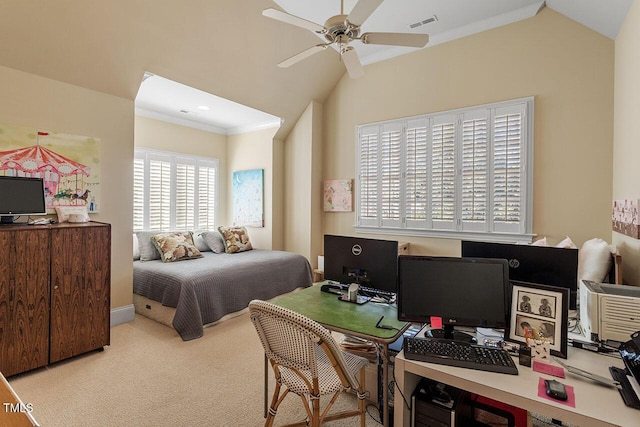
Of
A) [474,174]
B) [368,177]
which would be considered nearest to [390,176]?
[368,177]

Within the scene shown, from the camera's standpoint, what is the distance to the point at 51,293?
259 cm

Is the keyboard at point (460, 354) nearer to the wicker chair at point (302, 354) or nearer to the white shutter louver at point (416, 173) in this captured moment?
the wicker chair at point (302, 354)

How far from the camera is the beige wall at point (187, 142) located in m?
4.96

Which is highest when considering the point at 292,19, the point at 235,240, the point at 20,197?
the point at 292,19

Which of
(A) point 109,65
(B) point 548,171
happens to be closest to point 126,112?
(A) point 109,65

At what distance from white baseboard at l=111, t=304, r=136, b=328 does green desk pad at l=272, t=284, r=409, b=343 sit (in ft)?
7.89

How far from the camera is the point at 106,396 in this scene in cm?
225

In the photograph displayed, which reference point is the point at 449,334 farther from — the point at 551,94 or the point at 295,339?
the point at 551,94

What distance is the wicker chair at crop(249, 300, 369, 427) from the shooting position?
4.69 ft

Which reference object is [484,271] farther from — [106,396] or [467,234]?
[106,396]

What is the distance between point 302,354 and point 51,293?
2.43 metres

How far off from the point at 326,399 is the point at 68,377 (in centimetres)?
208

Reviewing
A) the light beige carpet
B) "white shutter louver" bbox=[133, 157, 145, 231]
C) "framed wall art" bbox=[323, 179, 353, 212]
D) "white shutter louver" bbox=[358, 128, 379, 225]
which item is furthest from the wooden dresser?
"white shutter louver" bbox=[358, 128, 379, 225]

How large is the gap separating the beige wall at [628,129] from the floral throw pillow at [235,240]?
459 cm
